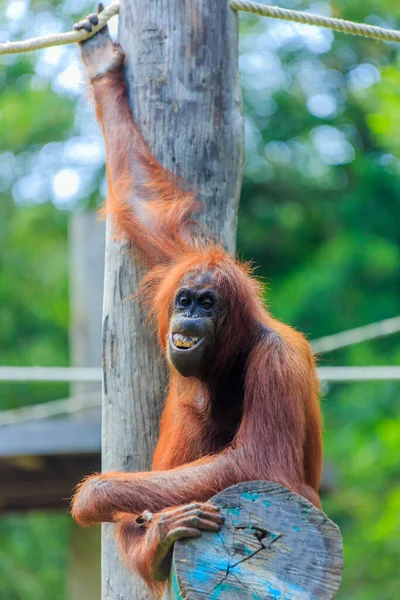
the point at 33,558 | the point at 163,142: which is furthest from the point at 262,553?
the point at 33,558

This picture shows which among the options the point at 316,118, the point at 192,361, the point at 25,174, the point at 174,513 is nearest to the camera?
the point at 174,513

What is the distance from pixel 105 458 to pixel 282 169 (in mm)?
9063

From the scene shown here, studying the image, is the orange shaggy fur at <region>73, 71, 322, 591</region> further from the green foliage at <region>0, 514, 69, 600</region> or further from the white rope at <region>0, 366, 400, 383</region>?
the green foliage at <region>0, 514, 69, 600</region>

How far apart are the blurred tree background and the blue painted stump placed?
724cm

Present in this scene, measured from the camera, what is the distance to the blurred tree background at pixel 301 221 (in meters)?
12.1

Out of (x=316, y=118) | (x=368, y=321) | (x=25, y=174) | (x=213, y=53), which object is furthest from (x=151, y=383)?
(x=25, y=174)

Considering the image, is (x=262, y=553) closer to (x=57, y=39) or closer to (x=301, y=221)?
(x=57, y=39)

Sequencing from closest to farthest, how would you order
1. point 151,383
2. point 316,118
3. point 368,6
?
point 151,383 < point 368,6 < point 316,118

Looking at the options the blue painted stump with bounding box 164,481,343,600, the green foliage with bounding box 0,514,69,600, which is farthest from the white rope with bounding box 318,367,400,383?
the green foliage with bounding box 0,514,69,600

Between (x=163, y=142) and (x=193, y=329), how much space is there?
1.00 m

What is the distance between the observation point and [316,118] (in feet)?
43.1

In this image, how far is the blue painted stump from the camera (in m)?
2.85

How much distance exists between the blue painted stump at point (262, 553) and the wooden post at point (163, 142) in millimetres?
1306

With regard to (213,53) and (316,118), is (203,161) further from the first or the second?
(316,118)
